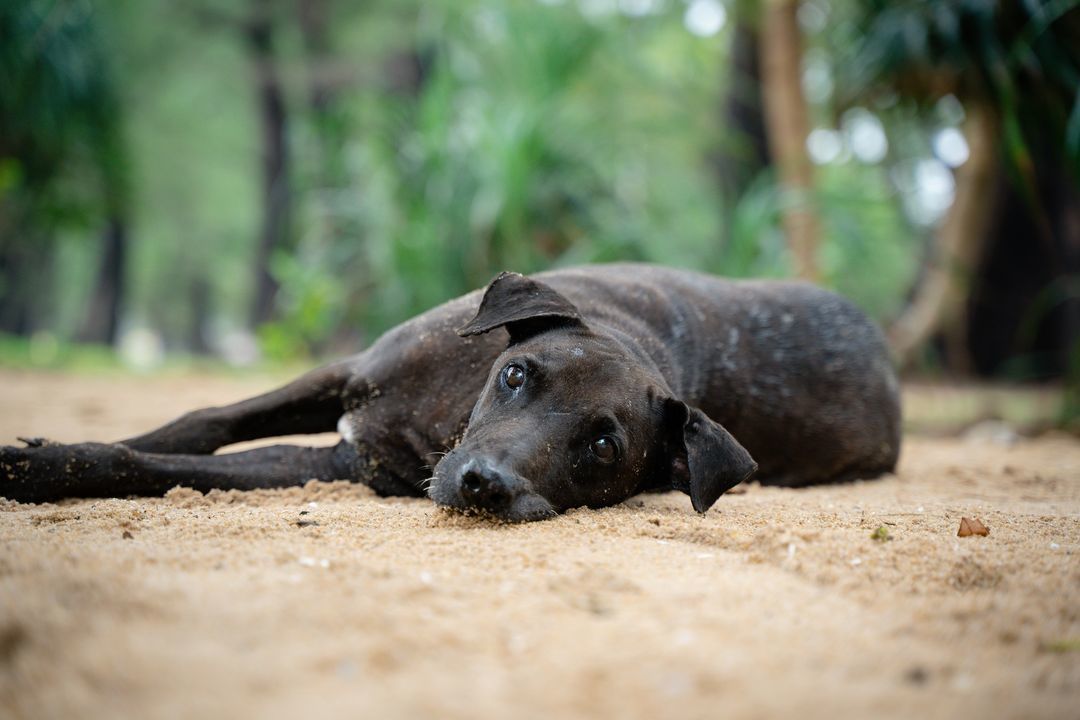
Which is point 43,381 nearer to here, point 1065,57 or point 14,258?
point 1065,57

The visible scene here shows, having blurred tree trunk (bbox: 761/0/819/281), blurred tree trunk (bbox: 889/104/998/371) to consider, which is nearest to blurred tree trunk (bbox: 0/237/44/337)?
blurred tree trunk (bbox: 761/0/819/281)

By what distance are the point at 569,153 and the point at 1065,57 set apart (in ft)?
12.9

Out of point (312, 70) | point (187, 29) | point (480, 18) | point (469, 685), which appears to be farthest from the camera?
point (187, 29)

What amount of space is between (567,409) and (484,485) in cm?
43

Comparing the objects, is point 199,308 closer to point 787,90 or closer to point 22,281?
point 22,281

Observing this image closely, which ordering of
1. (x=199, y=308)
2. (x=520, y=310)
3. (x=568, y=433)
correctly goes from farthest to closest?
(x=199, y=308) → (x=520, y=310) → (x=568, y=433)

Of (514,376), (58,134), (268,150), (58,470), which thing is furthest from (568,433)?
(268,150)

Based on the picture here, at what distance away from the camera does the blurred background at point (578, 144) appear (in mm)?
7855

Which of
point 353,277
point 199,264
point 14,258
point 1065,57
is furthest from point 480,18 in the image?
point 199,264

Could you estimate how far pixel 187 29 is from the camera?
61.3ft

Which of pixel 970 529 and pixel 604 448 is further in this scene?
pixel 604 448

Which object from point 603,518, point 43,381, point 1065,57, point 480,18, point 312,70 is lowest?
point 603,518

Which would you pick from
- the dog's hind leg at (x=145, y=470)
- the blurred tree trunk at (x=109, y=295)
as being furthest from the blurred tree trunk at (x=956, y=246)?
the blurred tree trunk at (x=109, y=295)

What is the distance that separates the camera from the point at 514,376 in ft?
10.3
